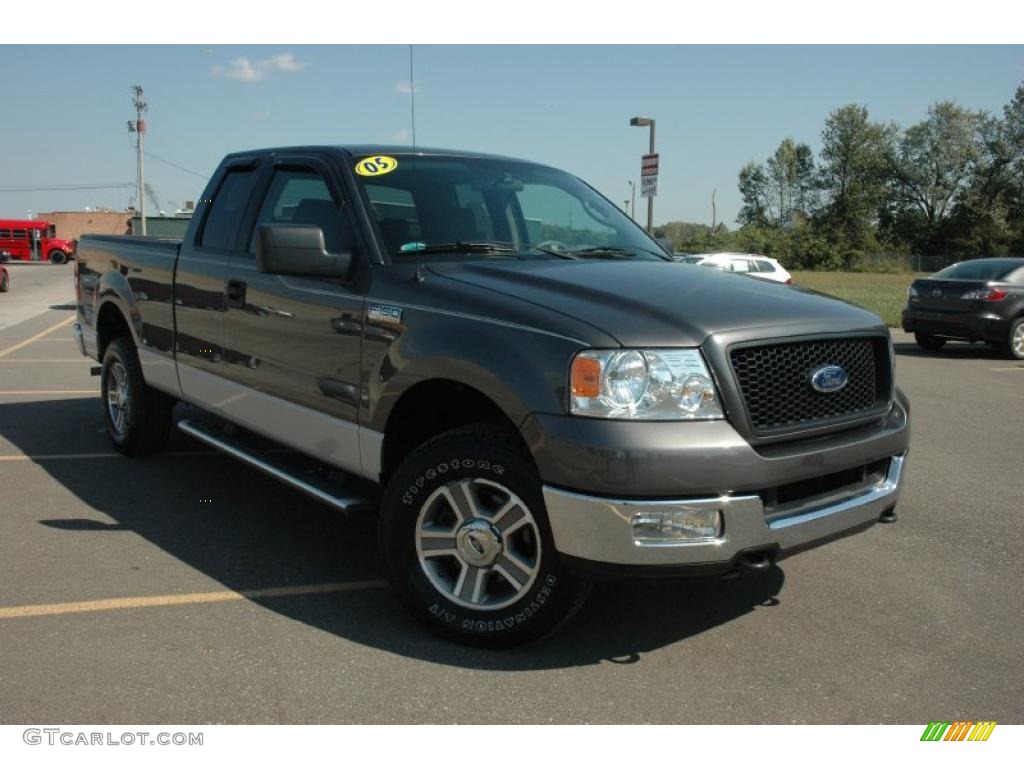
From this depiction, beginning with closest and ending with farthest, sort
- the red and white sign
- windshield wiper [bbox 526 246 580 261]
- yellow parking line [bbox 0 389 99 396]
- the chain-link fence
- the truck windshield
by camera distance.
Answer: the truck windshield, windshield wiper [bbox 526 246 580 261], yellow parking line [bbox 0 389 99 396], the red and white sign, the chain-link fence

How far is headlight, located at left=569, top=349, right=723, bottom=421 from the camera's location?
316 cm

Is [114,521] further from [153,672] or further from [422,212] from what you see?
[422,212]

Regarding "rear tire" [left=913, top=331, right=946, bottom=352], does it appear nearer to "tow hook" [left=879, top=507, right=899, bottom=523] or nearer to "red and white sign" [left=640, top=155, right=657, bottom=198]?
"red and white sign" [left=640, top=155, right=657, bottom=198]

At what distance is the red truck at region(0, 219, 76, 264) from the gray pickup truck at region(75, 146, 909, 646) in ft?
188

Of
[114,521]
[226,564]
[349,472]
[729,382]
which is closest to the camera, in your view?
[729,382]

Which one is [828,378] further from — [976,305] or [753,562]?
[976,305]

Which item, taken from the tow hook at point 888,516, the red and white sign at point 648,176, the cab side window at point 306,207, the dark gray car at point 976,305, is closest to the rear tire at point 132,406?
the cab side window at point 306,207

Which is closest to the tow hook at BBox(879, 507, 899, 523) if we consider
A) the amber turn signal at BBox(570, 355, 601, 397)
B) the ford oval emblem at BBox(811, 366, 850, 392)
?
the ford oval emblem at BBox(811, 366, 850, 392)

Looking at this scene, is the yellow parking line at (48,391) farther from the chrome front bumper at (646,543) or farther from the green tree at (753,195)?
the green tree at (753,195)

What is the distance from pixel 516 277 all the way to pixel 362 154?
1.26 m

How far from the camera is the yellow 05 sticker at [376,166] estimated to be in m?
4.43

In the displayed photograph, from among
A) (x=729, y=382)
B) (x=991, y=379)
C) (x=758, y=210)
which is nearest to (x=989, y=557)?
(x=729, y=382)

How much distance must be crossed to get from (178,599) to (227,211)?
230cm

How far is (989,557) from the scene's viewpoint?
475cm
